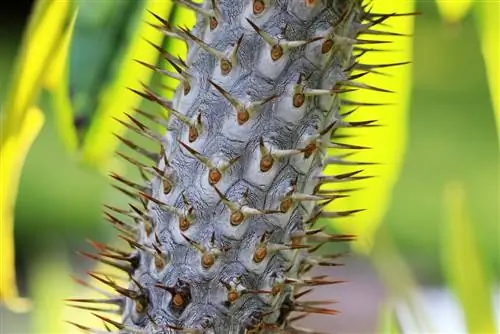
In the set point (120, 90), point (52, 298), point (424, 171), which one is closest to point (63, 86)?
point (120, 90)

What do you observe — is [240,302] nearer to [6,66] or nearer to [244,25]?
[244,25]

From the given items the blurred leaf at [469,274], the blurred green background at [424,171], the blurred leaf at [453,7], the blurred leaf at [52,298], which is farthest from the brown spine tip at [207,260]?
the blurred green background at [424,171]

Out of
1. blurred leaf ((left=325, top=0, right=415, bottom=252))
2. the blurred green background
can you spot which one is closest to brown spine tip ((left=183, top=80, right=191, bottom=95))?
blurred leaf ((left=325, top=0, right=415, bottom=252))

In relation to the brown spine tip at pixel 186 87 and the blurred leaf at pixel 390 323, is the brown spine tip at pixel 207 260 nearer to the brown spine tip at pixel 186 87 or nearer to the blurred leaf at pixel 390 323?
the brown spine tip at pixel 186 87

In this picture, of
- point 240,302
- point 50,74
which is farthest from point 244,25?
point 50,74

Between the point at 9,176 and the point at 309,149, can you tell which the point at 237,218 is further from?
the point at 9,176
